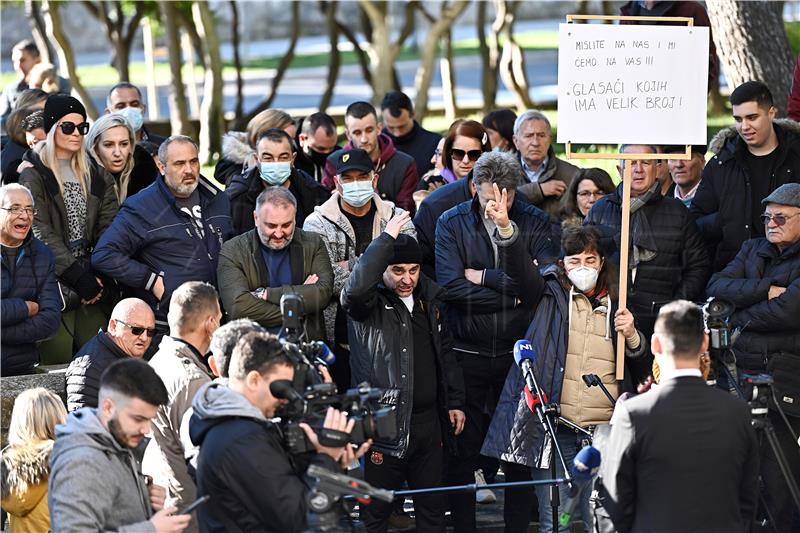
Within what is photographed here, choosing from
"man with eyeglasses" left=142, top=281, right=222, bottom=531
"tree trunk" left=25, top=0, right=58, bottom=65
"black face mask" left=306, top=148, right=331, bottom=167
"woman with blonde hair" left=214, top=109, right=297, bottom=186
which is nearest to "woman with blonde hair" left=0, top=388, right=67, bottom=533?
"man with eyeglasses" left=142, top=281, right=222, bottom=531

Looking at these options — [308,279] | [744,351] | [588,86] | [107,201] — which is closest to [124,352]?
[308,279]

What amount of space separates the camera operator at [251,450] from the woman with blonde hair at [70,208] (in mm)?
3231

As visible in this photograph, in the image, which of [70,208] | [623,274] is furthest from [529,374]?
[70,208]

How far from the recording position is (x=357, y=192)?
8828 millimetres

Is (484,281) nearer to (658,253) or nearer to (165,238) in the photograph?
(658,253)

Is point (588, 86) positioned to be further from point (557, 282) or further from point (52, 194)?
point (52, 194)

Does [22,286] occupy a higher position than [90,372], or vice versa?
[22,286]

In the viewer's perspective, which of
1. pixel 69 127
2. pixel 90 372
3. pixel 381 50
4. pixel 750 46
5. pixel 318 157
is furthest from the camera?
pixel 381 50

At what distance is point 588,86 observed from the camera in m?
7.98

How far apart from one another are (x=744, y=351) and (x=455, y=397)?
5.98 feet

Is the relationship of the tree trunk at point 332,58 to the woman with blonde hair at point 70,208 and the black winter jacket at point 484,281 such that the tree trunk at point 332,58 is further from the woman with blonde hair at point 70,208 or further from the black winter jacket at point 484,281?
the black winter jacket at point 484,281

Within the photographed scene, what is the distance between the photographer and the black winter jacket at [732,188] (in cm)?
917

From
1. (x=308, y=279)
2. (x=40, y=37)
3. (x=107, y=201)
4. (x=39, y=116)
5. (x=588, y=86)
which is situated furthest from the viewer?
(x=40, y=37)

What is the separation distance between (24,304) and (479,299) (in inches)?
113
